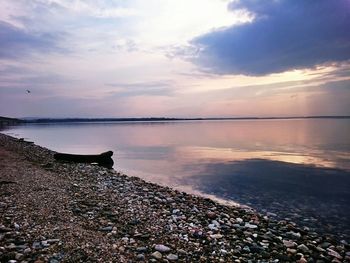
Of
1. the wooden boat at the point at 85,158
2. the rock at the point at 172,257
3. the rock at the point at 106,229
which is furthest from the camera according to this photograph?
the wooden boat at the point at 85,158

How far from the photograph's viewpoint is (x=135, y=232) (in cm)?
905

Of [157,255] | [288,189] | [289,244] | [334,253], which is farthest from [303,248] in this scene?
[288,189]

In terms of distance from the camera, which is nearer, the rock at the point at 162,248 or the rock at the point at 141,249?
the rock at the point at 141,249

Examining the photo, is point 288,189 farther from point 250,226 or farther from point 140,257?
point 140,257

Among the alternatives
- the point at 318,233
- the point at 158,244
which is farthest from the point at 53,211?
the point at 318,233

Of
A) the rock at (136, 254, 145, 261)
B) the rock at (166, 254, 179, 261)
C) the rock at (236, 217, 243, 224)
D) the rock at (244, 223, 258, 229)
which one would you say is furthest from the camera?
the rock at (236, 217, 243, 224)

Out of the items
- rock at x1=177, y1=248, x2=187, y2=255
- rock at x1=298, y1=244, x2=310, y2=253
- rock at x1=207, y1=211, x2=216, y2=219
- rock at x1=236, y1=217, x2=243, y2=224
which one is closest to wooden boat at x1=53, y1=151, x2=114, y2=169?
rock at x1=207, y1=211, x2=216, y2=219

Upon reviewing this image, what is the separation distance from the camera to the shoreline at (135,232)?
7.51 m

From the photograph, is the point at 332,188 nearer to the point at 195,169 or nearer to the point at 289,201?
the point at 289,201

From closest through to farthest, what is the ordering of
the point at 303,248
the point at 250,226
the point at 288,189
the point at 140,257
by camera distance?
the point at 140,257 → the point at 303,248 → the point at 250,226 → the point at 288,189

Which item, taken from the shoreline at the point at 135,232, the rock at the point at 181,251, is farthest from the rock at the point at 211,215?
the rock at the point at 181,251

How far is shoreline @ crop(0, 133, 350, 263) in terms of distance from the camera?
7.51 meters

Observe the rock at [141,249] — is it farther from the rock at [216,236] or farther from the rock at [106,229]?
the rock at [216,236]

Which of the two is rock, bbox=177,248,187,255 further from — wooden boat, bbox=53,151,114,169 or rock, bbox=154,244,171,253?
wooden boat, bbox=53,151,114,169
